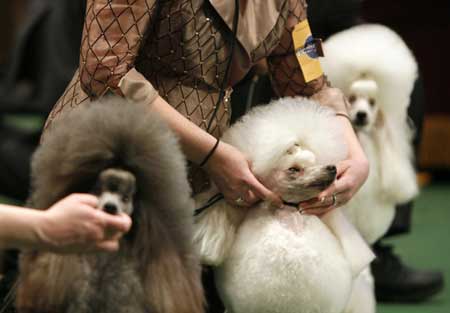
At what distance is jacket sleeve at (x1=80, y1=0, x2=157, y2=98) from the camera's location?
4.88ft

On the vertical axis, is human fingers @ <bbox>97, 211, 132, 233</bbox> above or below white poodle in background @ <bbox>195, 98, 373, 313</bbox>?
above

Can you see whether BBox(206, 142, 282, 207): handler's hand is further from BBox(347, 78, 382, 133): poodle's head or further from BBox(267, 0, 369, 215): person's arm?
BBox(347, 78, 382, 133): poodle's head

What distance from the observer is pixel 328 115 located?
1.68 metres

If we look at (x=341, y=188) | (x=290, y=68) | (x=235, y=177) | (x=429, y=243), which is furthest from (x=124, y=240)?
(x=429, y=243)

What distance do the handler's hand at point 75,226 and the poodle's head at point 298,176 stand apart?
474 mm

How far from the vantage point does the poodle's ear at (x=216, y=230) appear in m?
1.61

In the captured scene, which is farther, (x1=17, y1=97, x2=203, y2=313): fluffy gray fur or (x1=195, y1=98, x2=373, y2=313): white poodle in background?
(x1=195, y1=98, x2=373, y2=313): white poodle in background

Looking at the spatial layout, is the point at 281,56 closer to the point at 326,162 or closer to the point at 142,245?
the point at 326,162

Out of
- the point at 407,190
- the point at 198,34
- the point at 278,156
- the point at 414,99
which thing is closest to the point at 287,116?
the point at 278,156

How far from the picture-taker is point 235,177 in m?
1.58

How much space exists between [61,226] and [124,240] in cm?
14

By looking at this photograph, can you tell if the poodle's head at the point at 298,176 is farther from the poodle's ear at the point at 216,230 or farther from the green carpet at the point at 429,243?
the green carpet at the point at 429,243

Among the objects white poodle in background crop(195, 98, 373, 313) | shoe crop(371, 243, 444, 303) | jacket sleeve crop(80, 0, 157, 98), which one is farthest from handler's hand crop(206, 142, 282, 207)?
shoe crop(371, 243, 444, 303)

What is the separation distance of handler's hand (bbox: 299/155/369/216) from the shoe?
100cm
